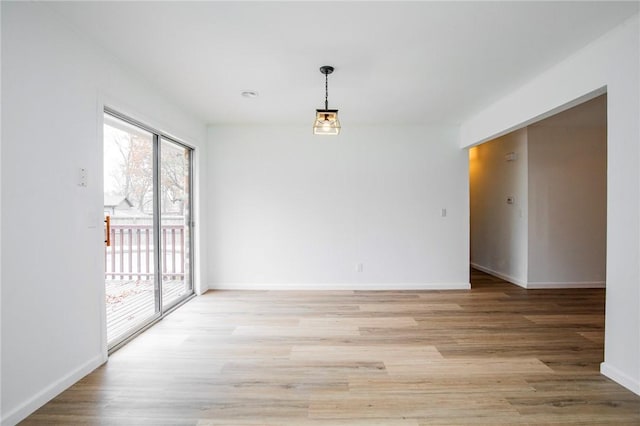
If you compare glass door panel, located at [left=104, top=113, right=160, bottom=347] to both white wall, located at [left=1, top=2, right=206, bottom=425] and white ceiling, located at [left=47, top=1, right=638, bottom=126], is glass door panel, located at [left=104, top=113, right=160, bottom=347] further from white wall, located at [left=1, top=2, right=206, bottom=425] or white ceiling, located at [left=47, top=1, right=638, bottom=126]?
white ceiling, located at [left=47, top=1, right=638, bottom=126]

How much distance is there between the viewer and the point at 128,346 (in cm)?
279

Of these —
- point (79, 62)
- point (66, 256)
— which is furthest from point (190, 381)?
point (79, 62)

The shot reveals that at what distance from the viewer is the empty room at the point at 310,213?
6.33 ft

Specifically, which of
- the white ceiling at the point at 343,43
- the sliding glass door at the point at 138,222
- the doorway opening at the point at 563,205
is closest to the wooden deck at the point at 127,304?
the sliding glass door at the point at 138,222

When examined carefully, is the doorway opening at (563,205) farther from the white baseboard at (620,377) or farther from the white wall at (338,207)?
the white baseboard at (620,377)

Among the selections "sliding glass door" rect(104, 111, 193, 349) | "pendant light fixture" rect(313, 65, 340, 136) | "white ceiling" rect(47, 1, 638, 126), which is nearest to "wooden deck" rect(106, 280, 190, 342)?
"sliding glass door" rect(104, 111, 193, 349)

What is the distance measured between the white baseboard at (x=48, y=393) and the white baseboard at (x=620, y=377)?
151 inches

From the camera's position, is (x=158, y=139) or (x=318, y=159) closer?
(x=158, y=139)

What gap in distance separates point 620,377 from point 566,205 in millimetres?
3384

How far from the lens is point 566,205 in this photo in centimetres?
478

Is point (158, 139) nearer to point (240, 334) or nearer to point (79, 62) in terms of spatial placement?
point (79, 62)

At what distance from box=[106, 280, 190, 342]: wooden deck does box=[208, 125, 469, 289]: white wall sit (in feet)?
4.45

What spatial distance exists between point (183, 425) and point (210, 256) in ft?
10.5

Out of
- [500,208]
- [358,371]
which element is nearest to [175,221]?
[358,371]
